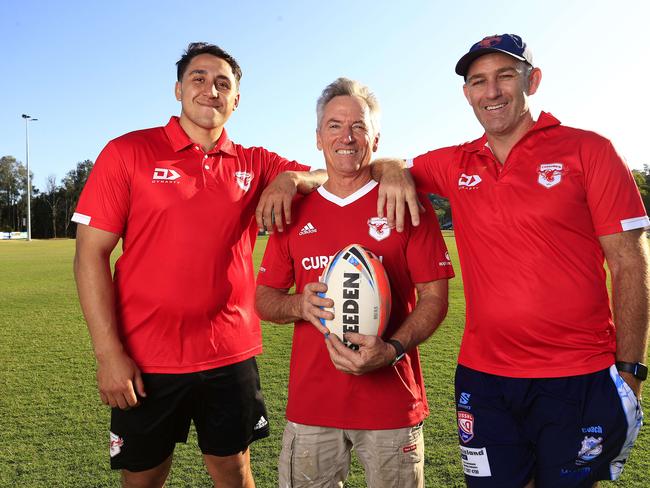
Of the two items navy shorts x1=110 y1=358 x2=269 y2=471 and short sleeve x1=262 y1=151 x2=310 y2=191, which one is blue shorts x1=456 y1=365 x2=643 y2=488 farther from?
short sleeve x1=262 y1=151 x2=310 y2=191

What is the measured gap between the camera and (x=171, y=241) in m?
2.93

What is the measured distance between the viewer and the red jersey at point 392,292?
2588 mm

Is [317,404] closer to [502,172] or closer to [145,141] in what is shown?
[502,172]

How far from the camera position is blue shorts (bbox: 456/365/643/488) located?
96.7 inches

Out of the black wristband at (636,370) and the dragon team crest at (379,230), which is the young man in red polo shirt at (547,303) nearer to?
the black wristband at (636,370)

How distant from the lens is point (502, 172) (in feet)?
8.73

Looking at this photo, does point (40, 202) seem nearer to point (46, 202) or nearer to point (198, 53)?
point (46, 202)

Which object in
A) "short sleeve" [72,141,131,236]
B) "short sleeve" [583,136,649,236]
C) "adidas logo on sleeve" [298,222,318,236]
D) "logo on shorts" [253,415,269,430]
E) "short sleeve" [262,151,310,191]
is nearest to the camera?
"short sleeve" [583,136,649,236]

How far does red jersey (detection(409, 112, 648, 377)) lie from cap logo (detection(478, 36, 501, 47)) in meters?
0.44

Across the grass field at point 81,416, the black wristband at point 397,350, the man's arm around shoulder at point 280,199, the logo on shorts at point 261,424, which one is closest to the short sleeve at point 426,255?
the black wristband at point 397,350

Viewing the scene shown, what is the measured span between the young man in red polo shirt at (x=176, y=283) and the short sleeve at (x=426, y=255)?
0.65m

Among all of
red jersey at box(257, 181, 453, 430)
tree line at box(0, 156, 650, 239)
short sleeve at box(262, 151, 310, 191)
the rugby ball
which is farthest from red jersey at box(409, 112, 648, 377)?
tree line at box(0, 156, 650, 239)

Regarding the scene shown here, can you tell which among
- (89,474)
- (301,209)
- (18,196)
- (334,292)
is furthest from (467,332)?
(18,196)

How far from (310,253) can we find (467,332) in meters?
0.84
